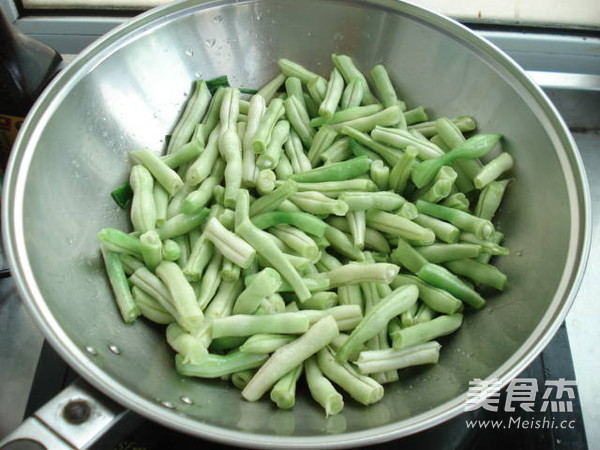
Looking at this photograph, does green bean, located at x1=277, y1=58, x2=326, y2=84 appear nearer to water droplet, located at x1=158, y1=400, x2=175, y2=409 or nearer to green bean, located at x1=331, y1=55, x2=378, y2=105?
green bean, located at x1=331, y1=55, x2=378, y2=105

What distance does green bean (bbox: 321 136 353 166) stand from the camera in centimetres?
108

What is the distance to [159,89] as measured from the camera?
112 cm

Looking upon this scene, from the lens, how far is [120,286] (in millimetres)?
902

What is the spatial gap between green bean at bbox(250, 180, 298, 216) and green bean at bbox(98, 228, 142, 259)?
0.65 feet

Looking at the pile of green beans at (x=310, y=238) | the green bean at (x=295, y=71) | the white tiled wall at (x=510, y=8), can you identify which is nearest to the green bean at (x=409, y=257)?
the pile of green beans at (x=310, y=238)

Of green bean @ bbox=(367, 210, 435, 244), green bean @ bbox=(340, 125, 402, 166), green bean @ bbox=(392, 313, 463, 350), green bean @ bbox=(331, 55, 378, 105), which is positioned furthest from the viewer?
green bean @ bbox=(331, 55, 378, 105)

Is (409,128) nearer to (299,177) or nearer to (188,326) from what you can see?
(299,177)

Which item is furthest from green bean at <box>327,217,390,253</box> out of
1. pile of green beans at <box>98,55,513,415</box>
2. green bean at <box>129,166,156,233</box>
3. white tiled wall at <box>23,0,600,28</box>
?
white tiled wall at <box>23,0,600,28</box>

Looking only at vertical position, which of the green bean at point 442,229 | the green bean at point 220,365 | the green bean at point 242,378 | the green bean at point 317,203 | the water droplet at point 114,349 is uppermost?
the green bean at point 317,203

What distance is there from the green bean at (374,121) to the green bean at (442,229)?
0.21m

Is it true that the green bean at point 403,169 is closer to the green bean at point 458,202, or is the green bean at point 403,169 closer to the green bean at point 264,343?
the green bean at point 458,202

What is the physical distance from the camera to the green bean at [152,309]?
901mm

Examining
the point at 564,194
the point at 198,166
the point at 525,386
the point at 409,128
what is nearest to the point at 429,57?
the point at 409,128

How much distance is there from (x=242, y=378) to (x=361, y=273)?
0.24m
